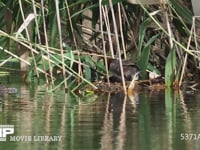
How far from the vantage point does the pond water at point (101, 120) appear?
255 inches

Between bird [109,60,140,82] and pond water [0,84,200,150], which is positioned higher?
bird [109,60,140,82]

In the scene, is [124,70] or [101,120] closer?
[101,120]

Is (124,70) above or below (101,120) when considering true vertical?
above

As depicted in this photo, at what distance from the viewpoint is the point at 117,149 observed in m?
6.14

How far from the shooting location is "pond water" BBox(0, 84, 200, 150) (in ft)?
21.3

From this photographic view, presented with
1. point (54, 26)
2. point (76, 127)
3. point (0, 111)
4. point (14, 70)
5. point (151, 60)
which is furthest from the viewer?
point (14, 70)

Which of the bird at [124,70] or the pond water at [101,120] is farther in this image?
the bird at [124,70]

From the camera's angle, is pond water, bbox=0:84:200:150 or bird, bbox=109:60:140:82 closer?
pond water, bbox=0:84:200:150

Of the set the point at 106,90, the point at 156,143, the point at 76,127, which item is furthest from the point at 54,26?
the point at 156,143

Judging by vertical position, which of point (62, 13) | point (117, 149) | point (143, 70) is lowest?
point (117, 149)

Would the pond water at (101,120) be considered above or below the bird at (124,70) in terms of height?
below

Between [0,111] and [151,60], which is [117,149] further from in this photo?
[151,60]

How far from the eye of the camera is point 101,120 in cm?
787

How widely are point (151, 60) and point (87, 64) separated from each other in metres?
1.30
